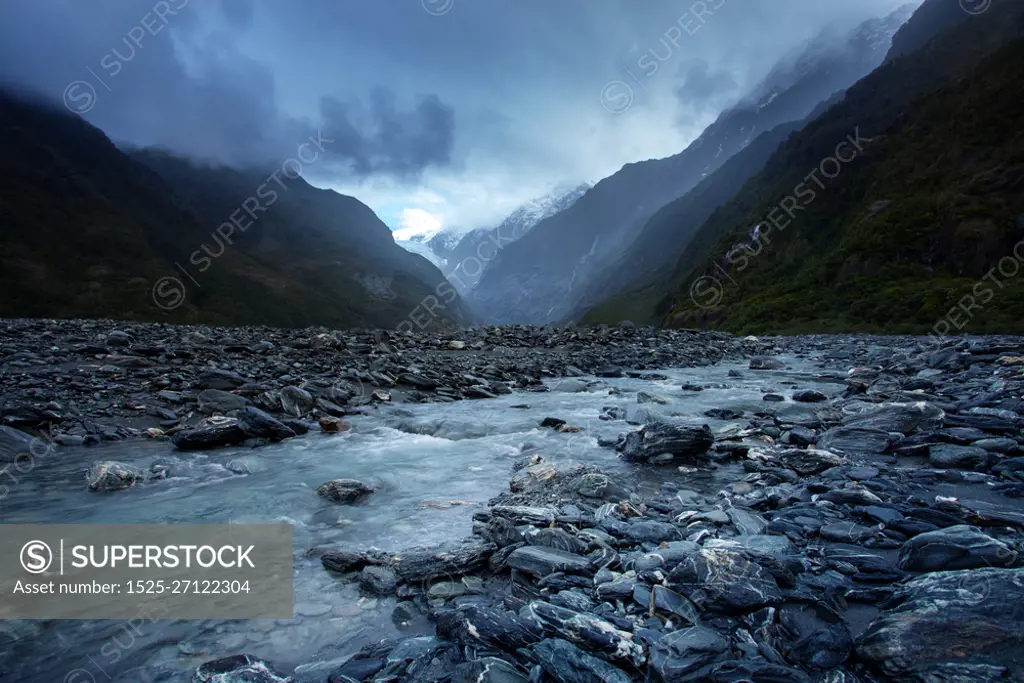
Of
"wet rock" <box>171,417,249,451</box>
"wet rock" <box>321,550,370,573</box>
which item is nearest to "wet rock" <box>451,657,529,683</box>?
"wet rock" <box>321,550,370,573</box>

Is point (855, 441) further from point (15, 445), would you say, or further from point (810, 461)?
point (15, 445)

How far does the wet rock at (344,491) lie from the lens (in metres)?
7.73

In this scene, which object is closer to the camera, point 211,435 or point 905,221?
point 211,435

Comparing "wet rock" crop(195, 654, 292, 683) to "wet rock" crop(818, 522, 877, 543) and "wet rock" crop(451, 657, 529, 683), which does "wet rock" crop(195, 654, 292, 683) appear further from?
"wet rock" crop(818, 522, 877, 543)

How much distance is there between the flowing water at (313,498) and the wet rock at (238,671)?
0.60ft

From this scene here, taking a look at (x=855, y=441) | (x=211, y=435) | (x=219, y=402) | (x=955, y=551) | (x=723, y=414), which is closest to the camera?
(x=955, y=551)

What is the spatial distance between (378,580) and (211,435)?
7460 mm

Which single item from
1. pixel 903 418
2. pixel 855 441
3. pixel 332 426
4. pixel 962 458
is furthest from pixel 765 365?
pixel 332 426

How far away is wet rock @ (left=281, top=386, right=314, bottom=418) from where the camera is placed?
13.2 meters

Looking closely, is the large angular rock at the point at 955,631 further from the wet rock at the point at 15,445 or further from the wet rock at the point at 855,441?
the wet rock at the point at 15,445

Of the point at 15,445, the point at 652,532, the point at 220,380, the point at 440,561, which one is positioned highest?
the point at 220,380

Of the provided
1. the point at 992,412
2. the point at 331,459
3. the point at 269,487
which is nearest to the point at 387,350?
the point at 331,459

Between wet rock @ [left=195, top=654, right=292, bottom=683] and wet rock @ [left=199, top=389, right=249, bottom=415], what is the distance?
387 inches

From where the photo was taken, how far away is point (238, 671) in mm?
3740
